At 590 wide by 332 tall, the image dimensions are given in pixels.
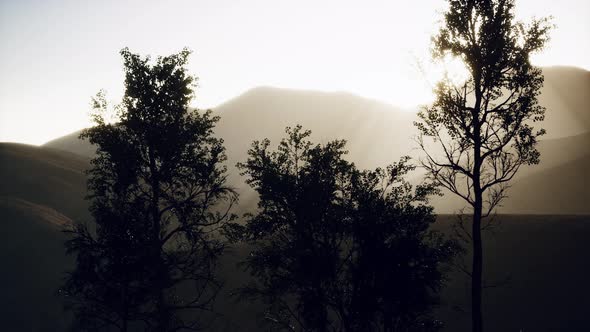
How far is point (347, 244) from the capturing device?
14508 millimetres

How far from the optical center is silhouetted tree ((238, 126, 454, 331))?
14.7 metres

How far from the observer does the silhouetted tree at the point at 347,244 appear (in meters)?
14.7

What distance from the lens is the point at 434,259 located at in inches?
592

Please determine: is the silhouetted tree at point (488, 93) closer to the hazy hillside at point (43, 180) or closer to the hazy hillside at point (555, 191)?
the hazy hillside at point (555, 191)

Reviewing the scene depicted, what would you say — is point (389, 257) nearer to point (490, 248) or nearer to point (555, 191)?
point (490, 248)

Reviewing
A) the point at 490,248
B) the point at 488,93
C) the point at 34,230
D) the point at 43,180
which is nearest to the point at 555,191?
the point at 490,248

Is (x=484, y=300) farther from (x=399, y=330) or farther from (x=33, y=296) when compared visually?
(x=33, y=296)

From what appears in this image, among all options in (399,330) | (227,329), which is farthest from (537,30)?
(227,329)

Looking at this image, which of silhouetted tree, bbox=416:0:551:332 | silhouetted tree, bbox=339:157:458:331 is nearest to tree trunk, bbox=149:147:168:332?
silhouetted tree, bbox=339:157:458:331

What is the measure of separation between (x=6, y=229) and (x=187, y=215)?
59.5 m

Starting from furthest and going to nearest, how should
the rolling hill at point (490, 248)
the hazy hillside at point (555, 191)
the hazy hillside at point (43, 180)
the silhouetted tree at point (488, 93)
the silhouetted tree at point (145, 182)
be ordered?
the hazy hillside at point (43, 180), the hazy hillside at point (555, 191), the rolling hill at point (490, 248), the silhouetted tree at point (145, 182), the silhouetted tree at point (488, 93)

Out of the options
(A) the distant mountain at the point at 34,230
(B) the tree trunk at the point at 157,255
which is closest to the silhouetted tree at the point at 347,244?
(B) the tree trunk at the point at 157,255

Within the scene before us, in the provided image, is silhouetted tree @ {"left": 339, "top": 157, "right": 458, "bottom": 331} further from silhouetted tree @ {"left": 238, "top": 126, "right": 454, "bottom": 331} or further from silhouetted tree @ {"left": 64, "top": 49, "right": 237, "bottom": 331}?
silhouetted tree @ {"left": 64, "top": 49, "right": 237, "bottom": 331}

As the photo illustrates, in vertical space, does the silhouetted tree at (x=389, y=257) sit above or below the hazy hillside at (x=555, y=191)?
below
